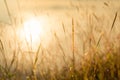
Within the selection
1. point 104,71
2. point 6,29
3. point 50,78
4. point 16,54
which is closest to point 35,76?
point 50,78

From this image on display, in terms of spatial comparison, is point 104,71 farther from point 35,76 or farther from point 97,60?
point 35,76

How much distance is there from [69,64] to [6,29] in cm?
73

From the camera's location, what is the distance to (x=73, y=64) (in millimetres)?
2551

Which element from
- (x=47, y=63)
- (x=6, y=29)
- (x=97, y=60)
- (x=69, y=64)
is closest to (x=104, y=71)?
(x=97, y=60)

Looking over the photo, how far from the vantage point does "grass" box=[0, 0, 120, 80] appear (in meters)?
2.49

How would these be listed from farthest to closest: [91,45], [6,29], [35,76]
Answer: [6,29] → [91,45] → [35,76]

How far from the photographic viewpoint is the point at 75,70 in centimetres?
253

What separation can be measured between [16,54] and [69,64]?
40 centimetres

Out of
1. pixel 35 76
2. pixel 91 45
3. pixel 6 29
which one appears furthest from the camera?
pixel 6 29

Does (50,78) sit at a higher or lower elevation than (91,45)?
lower

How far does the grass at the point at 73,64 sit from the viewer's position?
2490mm

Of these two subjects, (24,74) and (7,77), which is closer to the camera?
(7,77)

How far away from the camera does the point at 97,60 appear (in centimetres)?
255

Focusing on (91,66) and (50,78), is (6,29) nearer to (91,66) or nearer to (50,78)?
(50,78)
